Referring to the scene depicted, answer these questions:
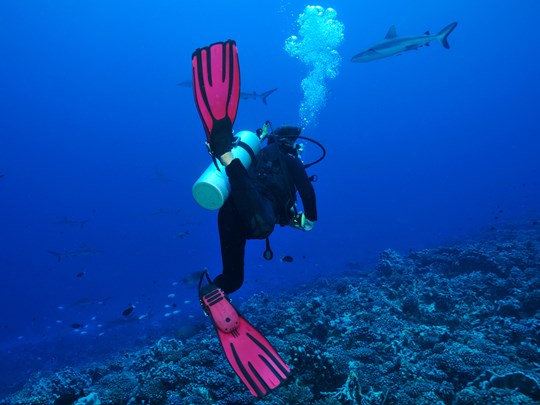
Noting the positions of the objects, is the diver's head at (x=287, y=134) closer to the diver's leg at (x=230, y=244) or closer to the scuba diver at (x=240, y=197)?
the scuba diver at (x=240, y=197)

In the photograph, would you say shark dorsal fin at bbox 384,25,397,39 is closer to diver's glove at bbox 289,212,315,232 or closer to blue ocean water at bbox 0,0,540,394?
diver's glove at bbox 289,212,315,232

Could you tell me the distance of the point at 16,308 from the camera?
55094 mm

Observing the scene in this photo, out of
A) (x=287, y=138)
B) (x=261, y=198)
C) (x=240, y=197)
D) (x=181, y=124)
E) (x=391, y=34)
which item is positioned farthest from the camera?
(x=181, y=124)

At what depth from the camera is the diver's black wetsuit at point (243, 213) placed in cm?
363

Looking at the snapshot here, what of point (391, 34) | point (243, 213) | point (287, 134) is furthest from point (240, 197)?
point (391, 34)

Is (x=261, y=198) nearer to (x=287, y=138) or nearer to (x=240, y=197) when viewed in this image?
(x=240, y=197)

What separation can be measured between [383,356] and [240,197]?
16.7 ft

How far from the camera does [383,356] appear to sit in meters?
6.79

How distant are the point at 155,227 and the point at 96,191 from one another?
7291 centimetres

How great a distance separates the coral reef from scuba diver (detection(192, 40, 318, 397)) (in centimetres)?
139

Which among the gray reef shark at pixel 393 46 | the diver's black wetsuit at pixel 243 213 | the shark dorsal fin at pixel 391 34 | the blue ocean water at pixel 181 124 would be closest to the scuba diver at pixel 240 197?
the diver's black wetsuit at pixel 243 213

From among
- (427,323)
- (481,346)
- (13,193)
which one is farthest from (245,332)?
(13,193)

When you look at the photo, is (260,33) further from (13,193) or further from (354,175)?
(13,193)

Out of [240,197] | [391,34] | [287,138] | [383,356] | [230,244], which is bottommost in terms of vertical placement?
[383,356]
